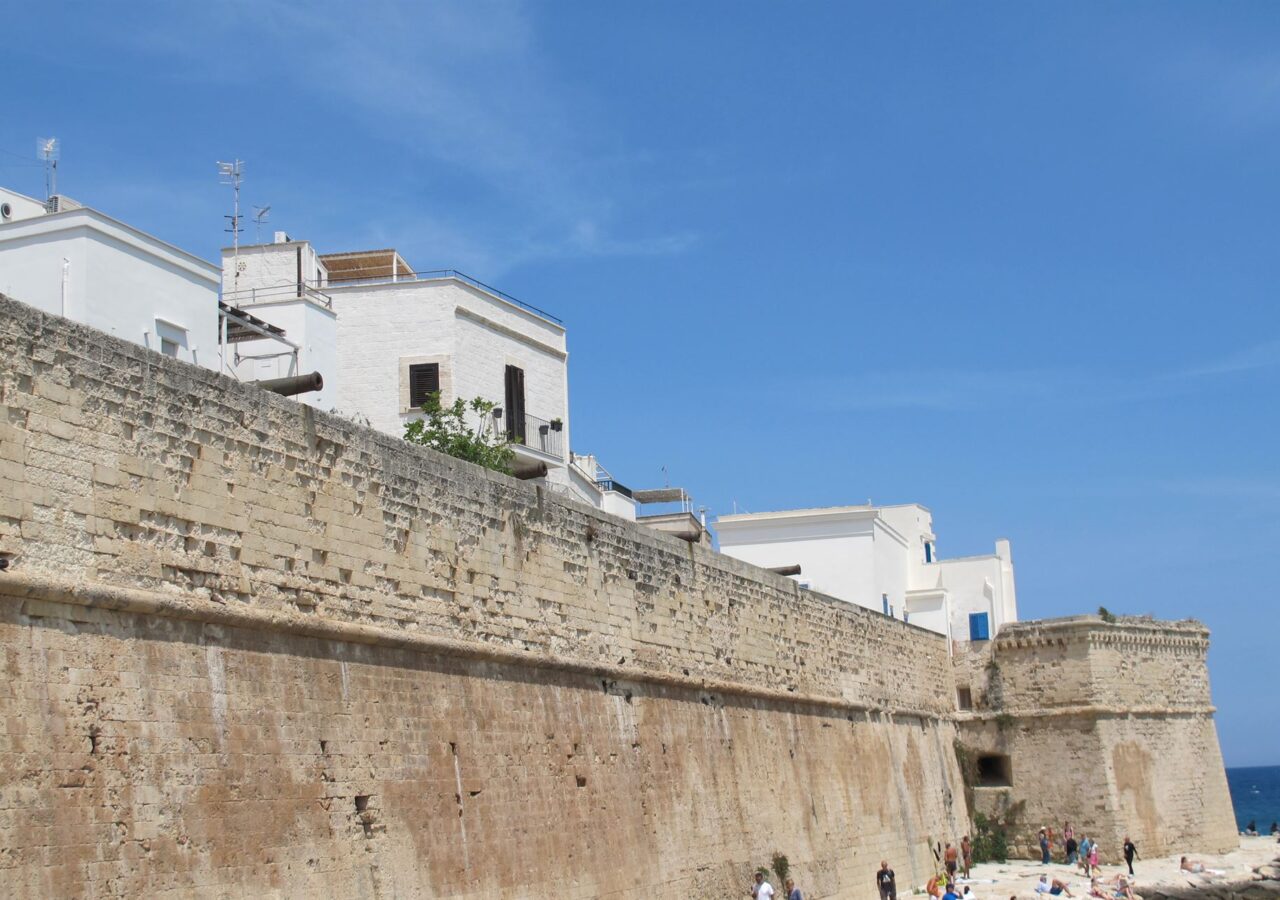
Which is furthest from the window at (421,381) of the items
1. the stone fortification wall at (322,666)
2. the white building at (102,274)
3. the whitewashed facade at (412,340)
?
the white building at (102,274)

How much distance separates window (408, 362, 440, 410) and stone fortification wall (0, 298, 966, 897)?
6238mm

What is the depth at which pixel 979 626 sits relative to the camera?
27.2 metres

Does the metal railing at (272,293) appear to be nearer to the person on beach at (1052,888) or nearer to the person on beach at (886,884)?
the person on beach at (886,884)

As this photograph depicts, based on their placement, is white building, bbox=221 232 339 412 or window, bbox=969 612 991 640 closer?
white building, bbox=221 232 339 412

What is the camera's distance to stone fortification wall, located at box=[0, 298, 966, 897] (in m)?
7.46

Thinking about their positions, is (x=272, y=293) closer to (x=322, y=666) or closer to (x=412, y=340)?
(x=412, y=340)

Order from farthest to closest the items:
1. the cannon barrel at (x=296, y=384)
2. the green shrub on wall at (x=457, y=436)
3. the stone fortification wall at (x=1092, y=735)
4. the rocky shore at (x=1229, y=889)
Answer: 1. the stone fortification wall at (x=1092, y=735)
2. the rocky shore at (x=1229, y=889)
3. the green shrub on wall at (x=457, y=436)
4. the cannon barrel at (x=296, y=384)

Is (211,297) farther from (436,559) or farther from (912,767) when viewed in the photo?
(912,767)

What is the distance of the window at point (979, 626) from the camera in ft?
88.2

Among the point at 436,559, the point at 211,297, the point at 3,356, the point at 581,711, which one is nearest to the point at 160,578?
the point at 3,356

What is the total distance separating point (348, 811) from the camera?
934 centimetres

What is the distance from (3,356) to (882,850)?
48.8ft

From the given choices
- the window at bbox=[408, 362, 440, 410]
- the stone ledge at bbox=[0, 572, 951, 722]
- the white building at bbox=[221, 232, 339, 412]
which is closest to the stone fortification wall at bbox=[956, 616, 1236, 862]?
the window at bbox=[408, 362, 440, 410]

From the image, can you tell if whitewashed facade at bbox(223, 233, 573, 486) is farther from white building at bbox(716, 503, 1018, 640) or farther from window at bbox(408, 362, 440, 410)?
white building at bbox(716, 503, 1018, 640)
